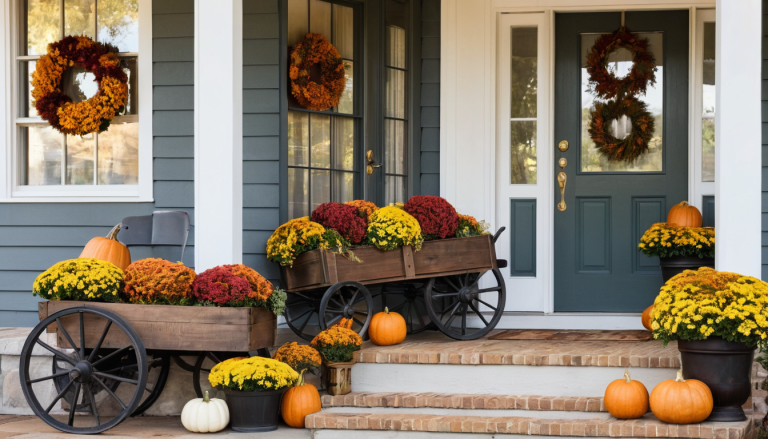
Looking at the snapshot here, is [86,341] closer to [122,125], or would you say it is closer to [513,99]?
[122,125]

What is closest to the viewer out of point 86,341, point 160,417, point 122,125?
point 86,341

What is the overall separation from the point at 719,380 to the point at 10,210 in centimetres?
435

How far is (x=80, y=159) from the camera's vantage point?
201 inches

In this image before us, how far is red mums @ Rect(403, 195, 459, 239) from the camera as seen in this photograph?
4660 millimetres

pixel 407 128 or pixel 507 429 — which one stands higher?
pixel 407 128

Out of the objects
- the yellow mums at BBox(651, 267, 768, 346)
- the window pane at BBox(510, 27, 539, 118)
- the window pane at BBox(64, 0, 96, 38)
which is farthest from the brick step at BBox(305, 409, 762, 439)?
the window pane at BBox(64, 0, 96, 38)

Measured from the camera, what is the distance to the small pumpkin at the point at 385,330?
4383mm

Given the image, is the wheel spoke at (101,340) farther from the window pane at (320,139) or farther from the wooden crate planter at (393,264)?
the window pane at (320,139)

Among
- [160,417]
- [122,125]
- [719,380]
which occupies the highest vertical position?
[122,125]

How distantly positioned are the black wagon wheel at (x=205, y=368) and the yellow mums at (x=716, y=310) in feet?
6.85

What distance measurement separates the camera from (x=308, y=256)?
442cm

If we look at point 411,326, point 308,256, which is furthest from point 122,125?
point 411,326

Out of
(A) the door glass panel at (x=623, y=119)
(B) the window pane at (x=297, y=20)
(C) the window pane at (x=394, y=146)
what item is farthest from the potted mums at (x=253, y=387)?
(A) the door glass panel at (x=623, y=119)

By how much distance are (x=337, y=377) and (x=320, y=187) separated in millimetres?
1476
